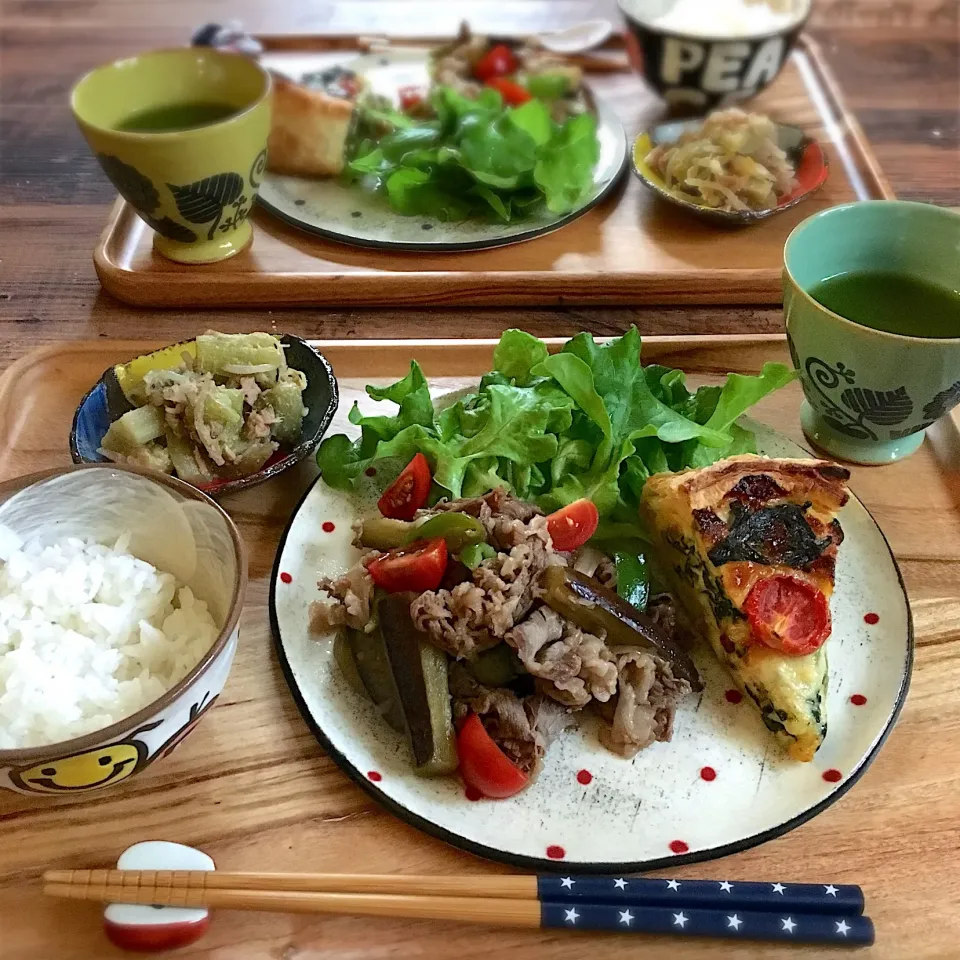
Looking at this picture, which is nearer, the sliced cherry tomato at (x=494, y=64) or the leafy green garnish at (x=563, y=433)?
the leafy green garnish at (x=563, y=433)

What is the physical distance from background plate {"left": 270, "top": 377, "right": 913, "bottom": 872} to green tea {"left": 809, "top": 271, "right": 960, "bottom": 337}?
0.47 meters

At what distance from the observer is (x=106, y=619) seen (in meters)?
1.21

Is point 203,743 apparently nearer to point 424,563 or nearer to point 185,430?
point 424,563

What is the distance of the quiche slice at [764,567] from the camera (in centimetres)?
122

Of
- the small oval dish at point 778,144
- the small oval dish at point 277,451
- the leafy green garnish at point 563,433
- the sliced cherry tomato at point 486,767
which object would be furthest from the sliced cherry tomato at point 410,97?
the sliced cherry tomato at point 486,767

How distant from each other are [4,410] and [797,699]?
57.4 inches

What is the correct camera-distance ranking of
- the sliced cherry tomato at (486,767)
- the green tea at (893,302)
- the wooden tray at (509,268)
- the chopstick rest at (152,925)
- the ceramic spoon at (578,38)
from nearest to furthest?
the chopstick rest at (152,925)
the sliced cherry tomato at (486,767)
the green tea at (893,302)
the wooden tray at (509,268)
the ceramic spoon at (578,38)

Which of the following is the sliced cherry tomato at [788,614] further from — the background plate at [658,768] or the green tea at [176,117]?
the green tea at [176,117]

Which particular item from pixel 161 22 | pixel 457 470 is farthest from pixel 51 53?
pixel 457 470

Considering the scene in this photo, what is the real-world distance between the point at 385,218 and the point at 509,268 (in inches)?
13.8

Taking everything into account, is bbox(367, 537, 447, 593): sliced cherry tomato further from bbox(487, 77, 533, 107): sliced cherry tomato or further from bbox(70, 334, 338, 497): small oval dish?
bbox(487, 77, 533, 107): sliced cherry tomato

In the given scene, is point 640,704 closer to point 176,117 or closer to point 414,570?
point 414,570

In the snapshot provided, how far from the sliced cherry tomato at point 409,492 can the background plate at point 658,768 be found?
17 centimetres

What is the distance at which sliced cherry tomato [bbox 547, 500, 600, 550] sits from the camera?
1336 mm
